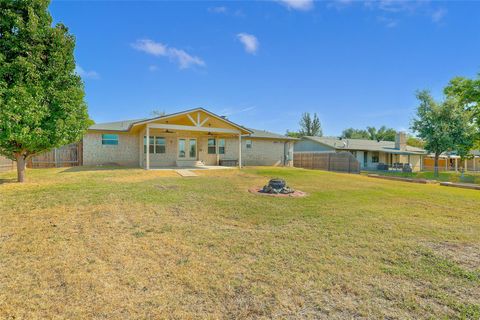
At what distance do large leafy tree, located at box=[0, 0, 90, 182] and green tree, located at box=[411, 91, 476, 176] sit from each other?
31156 mm

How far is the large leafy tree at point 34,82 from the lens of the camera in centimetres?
823

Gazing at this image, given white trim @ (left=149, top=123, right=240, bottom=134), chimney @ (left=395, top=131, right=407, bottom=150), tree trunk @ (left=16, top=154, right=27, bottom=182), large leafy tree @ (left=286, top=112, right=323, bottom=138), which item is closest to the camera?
tree trunk @ (left=16, top=154, right=27, bottom=182)

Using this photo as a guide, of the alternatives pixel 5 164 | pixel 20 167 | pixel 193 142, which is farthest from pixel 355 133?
pixel 20 167

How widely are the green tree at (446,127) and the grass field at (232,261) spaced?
23.9m

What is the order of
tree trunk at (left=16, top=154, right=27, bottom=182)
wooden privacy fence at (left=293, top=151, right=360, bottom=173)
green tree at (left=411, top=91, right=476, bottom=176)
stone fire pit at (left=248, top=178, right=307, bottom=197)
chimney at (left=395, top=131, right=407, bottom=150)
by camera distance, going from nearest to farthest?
stone fire pit at (left=248, top=178, right=307, bottom=197) → tree trunk at (left=16, top=154, right=27, bottom=182) → wooden privacy fence at (left=293, top=151, right=360, bottom=173) → green tree at (left=411, top=91, right=476, bottom=176) → chimney at (left=395, top=131, right=407, bottom=150)

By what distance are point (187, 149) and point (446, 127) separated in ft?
85.6

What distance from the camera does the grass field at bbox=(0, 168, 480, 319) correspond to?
269cm

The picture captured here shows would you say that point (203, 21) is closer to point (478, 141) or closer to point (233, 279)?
point (233, 279)

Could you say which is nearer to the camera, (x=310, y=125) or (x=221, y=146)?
(x=221, y=146)

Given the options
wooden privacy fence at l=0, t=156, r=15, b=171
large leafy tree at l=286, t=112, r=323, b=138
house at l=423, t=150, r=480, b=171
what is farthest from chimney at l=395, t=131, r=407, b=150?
wooden privacy fence at l=0, t=156, r=15, b=171

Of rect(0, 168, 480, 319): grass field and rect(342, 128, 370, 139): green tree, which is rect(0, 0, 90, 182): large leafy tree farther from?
rect(342, 128, 370, 139): green tree

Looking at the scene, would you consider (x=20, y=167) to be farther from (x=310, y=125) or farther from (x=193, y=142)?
(x=310, y=125)

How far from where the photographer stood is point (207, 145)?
66.6ft

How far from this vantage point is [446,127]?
25.1 metres
